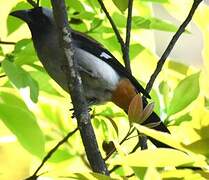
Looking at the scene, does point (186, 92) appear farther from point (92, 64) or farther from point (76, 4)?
point (92, 64)

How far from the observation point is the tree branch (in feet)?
2.13

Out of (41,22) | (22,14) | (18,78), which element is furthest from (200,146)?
(41,22)

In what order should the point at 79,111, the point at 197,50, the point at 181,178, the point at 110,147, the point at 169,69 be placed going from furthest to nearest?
the point at 197,50 → the point at 169,69 → the point at 110,147 → the point at 79,111 → the point at 181,178

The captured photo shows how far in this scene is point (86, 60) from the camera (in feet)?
4.23

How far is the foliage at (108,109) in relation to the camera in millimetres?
538

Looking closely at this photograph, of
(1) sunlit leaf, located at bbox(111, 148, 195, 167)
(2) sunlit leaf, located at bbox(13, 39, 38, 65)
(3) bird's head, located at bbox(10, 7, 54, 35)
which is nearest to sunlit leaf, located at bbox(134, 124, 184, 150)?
(1) sunlit leaf, located at bbox(111, 148, 195, 167)

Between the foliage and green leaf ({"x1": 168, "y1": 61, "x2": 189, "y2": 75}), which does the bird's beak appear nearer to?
the foliage

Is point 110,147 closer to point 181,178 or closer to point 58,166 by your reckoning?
point 58,166

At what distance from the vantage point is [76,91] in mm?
670

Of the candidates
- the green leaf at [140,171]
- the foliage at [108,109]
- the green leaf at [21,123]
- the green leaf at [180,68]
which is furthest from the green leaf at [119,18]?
the green leaf at [140,171]

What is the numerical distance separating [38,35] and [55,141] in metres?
0.40

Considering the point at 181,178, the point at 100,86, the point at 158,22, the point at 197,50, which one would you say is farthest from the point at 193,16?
the point at 197,50

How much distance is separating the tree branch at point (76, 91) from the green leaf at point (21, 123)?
A: 0.09 metres

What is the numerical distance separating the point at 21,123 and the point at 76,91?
10 centimetres
